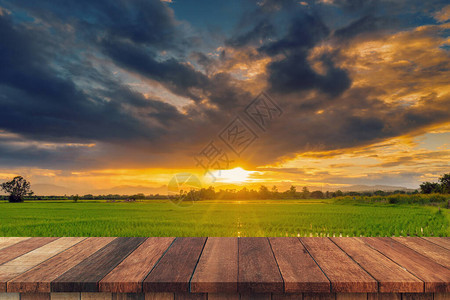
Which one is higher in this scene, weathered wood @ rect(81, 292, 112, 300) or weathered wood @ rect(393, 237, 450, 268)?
weathered wood @ rect(393, 237, 450, 268)

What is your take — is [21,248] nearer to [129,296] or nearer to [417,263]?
[129,296]

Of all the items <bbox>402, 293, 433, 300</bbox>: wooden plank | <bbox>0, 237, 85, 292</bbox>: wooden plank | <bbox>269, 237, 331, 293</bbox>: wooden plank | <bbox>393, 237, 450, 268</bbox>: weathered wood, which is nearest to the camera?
<bbox>269, 237, 331, 293</bbox>: wooden plank

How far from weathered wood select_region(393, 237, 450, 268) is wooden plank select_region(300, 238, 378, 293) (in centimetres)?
84

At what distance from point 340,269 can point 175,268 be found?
1.37 metres

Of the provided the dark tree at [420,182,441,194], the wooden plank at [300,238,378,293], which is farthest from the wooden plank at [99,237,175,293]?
the dark tree at [420,182,441,194]

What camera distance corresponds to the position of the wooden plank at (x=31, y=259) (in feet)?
8.10

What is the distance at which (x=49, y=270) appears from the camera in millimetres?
2521

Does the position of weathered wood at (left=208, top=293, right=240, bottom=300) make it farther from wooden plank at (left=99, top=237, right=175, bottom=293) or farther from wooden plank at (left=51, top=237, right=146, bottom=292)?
wooden plank at (left=51, top=237, right=146, bottom=292)

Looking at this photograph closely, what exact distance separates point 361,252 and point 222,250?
4.58 ft

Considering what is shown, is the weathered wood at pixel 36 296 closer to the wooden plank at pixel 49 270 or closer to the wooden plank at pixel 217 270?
the wooden plank at pixel 49 270

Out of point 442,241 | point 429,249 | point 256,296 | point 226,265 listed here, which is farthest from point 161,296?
point 442,241

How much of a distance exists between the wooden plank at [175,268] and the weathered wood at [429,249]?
2.26m

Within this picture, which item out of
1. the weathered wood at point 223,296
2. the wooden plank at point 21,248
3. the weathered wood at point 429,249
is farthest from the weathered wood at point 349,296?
the wooden plank at point 21,248

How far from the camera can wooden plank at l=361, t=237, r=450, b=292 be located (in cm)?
227
